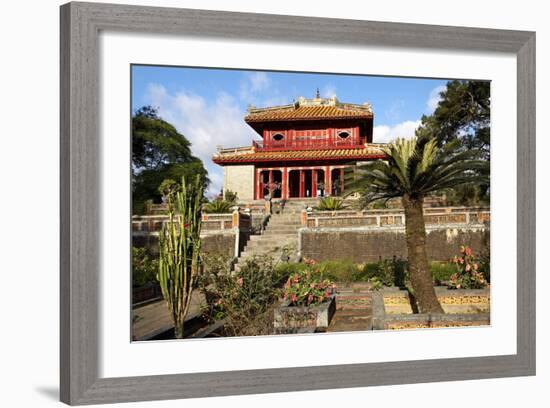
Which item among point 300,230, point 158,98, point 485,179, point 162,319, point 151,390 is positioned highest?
point 158,98

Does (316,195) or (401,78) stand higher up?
(401,78)

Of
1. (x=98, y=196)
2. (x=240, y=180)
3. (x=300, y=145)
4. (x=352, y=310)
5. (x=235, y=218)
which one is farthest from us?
(x=300, y=145)

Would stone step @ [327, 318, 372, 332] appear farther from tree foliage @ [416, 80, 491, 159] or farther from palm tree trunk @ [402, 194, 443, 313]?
tree foliage @ [416, 80, 491, 159]

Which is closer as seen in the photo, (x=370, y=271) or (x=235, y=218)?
(x=235, y=218)

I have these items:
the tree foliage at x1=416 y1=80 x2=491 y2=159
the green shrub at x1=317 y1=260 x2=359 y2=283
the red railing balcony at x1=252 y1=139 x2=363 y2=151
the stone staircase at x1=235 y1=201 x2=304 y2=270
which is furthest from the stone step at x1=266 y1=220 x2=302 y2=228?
the tree foliage at x1=416 y1=80 x2=491 y2=159

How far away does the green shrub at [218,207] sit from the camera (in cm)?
827

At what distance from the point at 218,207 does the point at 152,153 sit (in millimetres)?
1087

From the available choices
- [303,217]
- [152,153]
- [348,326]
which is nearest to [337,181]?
[303,217]

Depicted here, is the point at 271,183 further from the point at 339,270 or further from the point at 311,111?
the point at 339,270

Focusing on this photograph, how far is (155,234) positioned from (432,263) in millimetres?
3225

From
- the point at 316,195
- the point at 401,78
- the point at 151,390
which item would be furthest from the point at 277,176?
the point at 151,390

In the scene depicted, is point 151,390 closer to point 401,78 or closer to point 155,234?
point 155,234

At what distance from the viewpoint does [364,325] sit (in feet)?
28.1

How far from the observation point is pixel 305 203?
930cm
